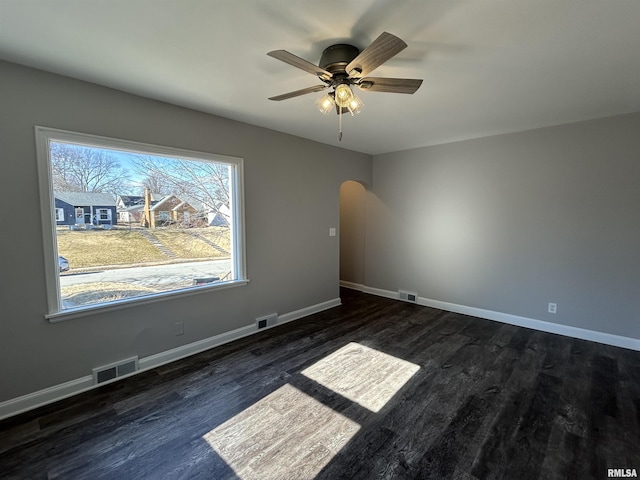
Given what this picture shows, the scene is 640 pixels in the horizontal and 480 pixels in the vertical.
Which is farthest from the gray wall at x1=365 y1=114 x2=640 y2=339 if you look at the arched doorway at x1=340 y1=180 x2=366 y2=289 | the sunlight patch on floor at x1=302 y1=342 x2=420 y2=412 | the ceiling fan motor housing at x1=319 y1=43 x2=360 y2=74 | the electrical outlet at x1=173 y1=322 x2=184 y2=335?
the electrical outlet at x1=173 y1=322 x2=184 y2=335

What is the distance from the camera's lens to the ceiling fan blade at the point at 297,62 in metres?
1.52

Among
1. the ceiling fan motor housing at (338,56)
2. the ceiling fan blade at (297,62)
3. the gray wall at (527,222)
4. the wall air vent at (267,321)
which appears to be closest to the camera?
the ceiling fan blade at (297,62)

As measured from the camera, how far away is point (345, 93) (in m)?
1.88

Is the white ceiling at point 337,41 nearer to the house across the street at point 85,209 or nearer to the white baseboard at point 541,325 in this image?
the house across the street at point 85,209

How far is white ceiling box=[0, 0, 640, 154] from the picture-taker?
1495 millimetres

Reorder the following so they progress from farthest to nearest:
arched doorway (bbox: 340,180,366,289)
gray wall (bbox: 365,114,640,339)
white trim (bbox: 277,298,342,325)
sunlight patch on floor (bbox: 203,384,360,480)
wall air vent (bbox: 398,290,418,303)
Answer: arched doorway (bbox: 340,180,366,289) → wall air vent (bbox: 398,290,418,303) → white trim (bbox: 277,298,342,325) → gray wall (bbox: 365,114,640,339) → sunlight patch on floor (bbox: 203,384,360,480)

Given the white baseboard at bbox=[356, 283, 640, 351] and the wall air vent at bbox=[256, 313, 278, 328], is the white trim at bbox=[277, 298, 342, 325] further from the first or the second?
the white baseboard at bbox=[356, 283, 640, 351]

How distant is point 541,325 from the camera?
3.62 metres

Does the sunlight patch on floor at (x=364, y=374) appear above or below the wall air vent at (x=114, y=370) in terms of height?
below

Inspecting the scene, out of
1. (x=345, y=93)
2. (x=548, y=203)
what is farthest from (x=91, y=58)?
(x=548, y=203)

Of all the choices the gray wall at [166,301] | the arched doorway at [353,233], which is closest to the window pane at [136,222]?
the gray wall at [166,301]

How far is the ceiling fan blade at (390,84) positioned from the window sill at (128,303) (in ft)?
8.19

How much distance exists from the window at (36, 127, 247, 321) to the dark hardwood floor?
84 cm

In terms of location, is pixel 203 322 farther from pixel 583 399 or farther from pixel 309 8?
pixel 583 399
